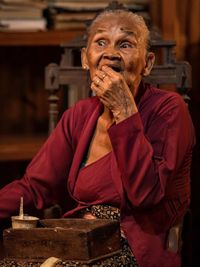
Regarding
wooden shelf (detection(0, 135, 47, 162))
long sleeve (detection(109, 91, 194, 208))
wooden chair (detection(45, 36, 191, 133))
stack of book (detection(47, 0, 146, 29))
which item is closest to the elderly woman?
long sleeve (detection(109, 91, 194, 208))

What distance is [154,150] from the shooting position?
1617 millimetres

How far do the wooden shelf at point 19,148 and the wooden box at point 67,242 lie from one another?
870mm

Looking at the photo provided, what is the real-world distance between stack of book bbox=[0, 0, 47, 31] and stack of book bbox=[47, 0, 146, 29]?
49mm

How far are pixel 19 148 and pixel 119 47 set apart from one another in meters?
0.89

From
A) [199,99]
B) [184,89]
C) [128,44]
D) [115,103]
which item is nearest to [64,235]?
[115,103]

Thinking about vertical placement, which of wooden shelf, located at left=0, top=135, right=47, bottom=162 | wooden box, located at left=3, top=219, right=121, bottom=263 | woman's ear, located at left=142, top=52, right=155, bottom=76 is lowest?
wooden shelf, located at left=0, top=135, right=47, bottom=162

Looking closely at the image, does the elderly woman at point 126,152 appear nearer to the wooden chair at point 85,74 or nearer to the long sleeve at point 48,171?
the long sleeve at point 48,171

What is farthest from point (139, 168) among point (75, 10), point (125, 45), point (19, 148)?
point (75, 10)

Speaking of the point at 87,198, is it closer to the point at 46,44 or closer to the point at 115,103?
the point at 115,103

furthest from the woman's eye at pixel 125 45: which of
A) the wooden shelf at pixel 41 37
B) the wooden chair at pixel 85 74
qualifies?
the wooden shelf at pixel 41 37

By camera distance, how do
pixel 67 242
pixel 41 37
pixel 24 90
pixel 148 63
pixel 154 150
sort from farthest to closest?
pixel 24 90, pixel 41 37, pixel 148 63, pixel 154 150, pixel 67 242

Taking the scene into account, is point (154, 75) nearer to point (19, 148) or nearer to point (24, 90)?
point (19, 148)

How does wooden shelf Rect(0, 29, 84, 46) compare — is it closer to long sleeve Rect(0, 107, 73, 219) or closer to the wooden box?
long sleeve Rect(0, 107, 73, 219)

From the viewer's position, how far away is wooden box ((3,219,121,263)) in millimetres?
1448
